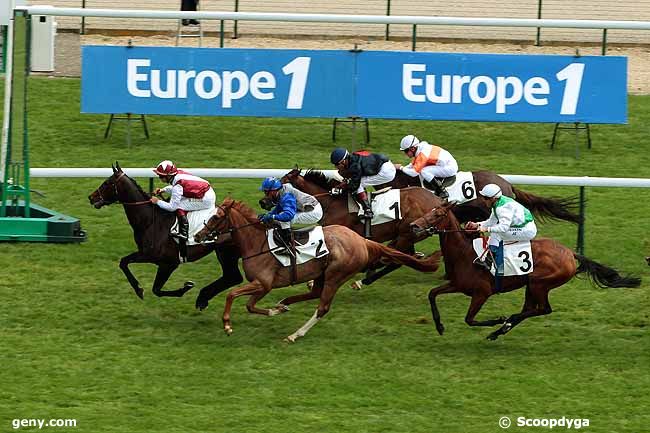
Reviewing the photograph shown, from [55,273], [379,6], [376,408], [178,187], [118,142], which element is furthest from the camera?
[379,6]

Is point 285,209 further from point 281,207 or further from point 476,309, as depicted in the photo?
point 476,309

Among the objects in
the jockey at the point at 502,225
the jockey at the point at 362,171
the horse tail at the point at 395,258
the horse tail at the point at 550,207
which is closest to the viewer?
the jockey at the point at 502,225

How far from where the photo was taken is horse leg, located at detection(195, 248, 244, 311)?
39.5 ft

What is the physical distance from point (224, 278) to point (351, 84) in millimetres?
4221

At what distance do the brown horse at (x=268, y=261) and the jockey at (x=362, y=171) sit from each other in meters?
0.95

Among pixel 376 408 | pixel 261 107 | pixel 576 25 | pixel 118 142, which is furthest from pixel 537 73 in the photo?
pixel 376 408

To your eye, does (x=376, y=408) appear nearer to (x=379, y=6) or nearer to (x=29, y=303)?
(x=29, y=303)

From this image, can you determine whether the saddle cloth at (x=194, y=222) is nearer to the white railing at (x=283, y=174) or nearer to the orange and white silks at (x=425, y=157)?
the white railing at (x=283, y=174)

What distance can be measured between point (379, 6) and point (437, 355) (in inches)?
442

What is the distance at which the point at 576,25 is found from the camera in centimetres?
1622

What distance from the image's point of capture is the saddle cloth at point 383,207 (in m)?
12.6

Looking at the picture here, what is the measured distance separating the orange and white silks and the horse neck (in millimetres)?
2207

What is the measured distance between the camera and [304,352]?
11250 mm

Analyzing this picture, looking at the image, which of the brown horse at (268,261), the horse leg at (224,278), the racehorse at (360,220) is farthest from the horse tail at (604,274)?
the horse leg at (224,278)
